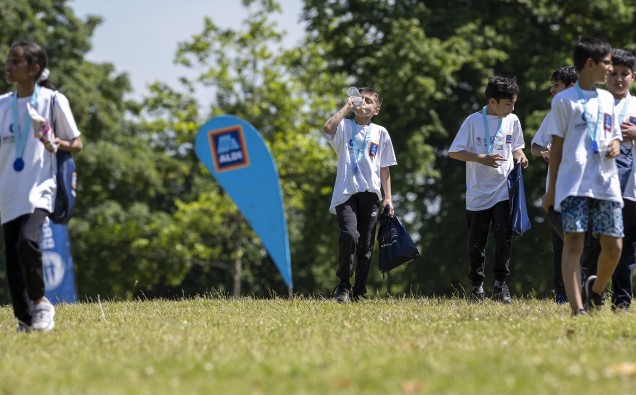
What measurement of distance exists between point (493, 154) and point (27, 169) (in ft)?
15.9

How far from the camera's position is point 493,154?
1055 centimetres

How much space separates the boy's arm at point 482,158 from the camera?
10.4 m

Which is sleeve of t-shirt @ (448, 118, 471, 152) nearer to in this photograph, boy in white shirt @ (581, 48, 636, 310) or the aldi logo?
boy in white shirt @ (581, 48, 636, 310)

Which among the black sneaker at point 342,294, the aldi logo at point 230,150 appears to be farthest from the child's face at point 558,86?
the aldi logo at point 230,150

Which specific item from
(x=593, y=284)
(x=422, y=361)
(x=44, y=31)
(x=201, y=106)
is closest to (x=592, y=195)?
(x=593, y=284)

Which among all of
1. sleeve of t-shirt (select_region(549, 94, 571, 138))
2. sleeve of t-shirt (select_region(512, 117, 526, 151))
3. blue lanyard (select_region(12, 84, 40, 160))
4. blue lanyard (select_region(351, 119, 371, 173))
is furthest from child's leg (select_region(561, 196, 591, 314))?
blue lanyard (select_region(12, 84, 40, 160))

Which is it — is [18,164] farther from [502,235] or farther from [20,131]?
[502,235]

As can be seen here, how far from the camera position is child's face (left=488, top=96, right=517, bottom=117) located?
10.6 m

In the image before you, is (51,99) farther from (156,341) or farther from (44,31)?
(44,31)

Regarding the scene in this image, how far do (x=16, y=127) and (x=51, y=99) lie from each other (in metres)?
0.37

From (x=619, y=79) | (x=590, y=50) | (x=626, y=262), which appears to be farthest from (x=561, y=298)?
(x=590, y=50)

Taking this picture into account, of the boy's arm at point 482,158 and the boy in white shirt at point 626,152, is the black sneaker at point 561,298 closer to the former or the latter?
Result: the boy's arm at point 482,158

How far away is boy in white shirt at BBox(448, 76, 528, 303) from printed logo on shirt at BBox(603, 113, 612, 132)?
2.58m

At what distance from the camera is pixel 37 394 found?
4.97 meters
